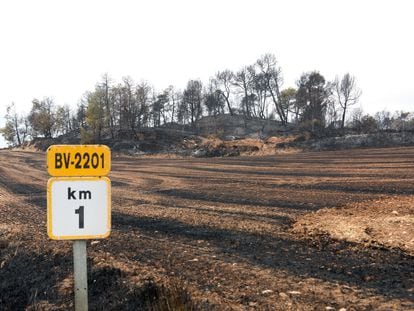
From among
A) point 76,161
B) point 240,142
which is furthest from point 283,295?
point 240,142

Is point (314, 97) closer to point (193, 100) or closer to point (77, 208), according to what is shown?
point (193, 100)

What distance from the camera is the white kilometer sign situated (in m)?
4.08

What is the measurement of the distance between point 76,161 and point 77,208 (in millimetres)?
459

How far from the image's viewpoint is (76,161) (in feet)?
13.6

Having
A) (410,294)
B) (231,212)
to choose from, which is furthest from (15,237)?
(410,294)

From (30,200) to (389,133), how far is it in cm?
3952

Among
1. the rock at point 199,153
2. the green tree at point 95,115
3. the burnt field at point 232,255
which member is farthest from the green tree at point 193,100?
the burnt field at point 232,255

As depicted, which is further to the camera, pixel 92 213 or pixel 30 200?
pixel 30 200

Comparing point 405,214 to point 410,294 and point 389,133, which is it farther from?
point 389,133

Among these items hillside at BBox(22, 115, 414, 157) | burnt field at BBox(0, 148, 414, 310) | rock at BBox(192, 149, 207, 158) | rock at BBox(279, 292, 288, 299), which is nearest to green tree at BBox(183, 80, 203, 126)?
hillside at BBox(22, 115, 414, 157)

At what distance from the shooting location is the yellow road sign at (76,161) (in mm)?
4094

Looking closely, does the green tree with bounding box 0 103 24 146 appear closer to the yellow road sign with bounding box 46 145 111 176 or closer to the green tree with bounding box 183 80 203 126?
the green tree with bounding box 183 80 203 126

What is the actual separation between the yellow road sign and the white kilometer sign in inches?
2.7

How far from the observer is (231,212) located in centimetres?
1141
